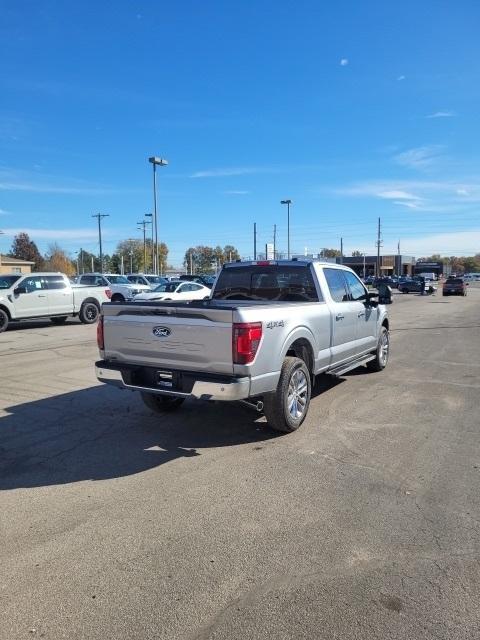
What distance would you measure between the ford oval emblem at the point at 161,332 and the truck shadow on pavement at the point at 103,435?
3.69 ft

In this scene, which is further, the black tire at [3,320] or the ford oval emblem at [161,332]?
the black tire at [3,320]

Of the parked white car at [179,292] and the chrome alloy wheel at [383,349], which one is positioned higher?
the parked white car at [179,292]

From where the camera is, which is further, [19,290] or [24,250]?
→ [24,250]

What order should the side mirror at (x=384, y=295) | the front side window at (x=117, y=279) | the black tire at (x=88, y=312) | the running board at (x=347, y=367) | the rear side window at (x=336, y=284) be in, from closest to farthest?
the running board at (x=347, y=367) → the rear side window at (x=336, y=284) → the side mirror at (x=384, y=295) → the black tire at (x=88, y=312) → the front side window at (x=117, y=279)

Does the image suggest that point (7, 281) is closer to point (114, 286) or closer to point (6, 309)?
point (6, 309)

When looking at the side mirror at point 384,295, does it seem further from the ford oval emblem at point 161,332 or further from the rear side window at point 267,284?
the ford oval emblem at point 161,332

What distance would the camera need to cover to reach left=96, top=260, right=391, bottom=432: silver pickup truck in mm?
4855

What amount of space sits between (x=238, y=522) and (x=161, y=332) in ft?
7.09

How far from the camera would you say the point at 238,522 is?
12.1 feet

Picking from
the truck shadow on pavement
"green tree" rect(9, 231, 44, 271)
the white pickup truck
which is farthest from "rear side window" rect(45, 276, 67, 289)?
"green tree" rect(9, 231, 44, 271)

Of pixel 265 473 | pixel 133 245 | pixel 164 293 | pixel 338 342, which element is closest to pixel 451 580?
pixel 265 473

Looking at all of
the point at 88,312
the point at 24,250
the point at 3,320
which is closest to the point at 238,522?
the point at 3,320

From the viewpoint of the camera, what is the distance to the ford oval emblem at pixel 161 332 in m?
5.18

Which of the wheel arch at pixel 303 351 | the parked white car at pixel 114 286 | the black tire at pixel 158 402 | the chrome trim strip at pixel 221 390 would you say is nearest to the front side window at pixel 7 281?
the parked white car at pixel 114 286
